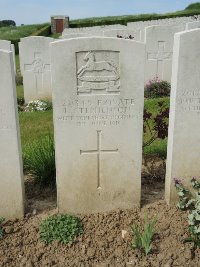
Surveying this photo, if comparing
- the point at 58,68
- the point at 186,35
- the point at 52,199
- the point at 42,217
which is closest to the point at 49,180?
the point at 52,199

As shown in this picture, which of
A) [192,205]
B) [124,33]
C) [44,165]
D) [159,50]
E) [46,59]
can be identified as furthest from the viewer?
[124,33]

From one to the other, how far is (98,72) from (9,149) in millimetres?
1179

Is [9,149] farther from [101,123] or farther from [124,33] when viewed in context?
[124,33]

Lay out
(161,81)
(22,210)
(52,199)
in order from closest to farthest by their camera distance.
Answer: (22,210), (52,199), (161,81)

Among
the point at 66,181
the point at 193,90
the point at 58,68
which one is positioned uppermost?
the point at 58,68

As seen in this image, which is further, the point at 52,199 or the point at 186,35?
the point at 52,199

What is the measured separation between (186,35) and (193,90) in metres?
0.56

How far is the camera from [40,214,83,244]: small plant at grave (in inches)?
138

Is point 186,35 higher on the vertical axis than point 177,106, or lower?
higher

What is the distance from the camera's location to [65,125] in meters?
3.61

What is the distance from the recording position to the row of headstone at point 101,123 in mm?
3416

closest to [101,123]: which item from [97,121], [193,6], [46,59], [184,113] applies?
[97,121]

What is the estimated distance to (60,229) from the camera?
3572mm

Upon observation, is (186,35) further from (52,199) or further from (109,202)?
(52,199)
